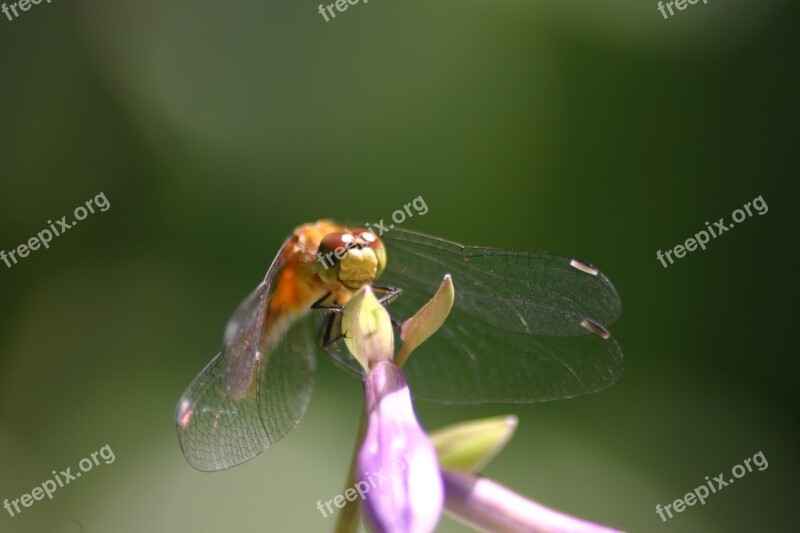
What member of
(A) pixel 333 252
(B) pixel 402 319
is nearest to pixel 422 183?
(B) pixel 402 319

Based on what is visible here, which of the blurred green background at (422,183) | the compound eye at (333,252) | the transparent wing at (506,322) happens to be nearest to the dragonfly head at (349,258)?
the compound eye at (333,252)

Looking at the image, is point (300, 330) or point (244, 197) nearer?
point (300, 330)

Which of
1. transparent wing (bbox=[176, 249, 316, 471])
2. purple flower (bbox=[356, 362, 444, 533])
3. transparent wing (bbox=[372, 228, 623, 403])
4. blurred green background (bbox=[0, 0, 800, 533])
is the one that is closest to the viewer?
purple flower (bbox=[356, 362, 444, 533])

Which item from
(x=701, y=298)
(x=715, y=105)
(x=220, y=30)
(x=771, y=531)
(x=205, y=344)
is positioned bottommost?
(x=771, y=531)

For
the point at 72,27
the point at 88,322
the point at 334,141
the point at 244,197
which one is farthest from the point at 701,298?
the point at 72,27

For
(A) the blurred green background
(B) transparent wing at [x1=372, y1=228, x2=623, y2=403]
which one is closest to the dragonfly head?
(B) transparent wing at [x1=372, y1=228, x2=623, y2=403]

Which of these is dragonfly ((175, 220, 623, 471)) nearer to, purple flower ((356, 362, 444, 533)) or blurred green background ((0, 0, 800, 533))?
purple flower ((356, 362, 444, 533))

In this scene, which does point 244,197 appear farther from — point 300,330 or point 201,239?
point 300,330

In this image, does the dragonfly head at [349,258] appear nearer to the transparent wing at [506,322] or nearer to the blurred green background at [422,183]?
the transparent wing at [506,322]
